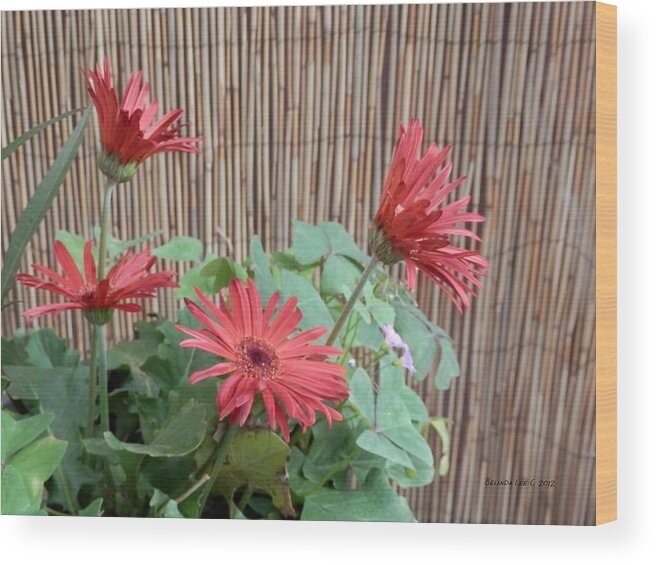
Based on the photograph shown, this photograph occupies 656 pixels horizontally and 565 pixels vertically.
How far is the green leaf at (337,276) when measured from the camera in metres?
0.84

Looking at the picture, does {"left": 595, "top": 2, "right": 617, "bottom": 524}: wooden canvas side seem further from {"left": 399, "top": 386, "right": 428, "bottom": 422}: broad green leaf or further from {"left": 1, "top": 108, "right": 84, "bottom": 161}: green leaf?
{"left": 1, "top": 108, "right": 84, "bottom": 161}: green leaf

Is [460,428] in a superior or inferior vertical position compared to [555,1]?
inferior

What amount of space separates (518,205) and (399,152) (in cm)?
12

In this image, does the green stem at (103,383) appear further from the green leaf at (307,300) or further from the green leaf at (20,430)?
the green leaf at (307,300)

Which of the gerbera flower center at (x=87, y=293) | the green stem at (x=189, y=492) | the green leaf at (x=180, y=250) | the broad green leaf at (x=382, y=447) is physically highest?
the green leaf at (x=180, y=250)

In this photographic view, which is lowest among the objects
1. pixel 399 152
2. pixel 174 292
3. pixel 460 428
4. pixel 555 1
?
→ pixel 460 428

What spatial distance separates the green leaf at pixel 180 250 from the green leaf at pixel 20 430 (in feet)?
0.57

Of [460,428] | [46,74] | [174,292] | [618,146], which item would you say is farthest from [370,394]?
[46,74]

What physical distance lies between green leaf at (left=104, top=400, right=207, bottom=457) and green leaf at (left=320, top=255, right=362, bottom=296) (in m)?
0.15

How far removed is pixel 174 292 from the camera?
863mm

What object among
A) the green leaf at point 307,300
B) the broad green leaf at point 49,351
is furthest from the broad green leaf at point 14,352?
the green leaf at point 307,300

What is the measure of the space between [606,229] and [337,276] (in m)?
0.24

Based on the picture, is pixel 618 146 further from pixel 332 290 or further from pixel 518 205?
pixel 332 290

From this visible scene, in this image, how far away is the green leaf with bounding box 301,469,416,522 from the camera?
32.9 inches
